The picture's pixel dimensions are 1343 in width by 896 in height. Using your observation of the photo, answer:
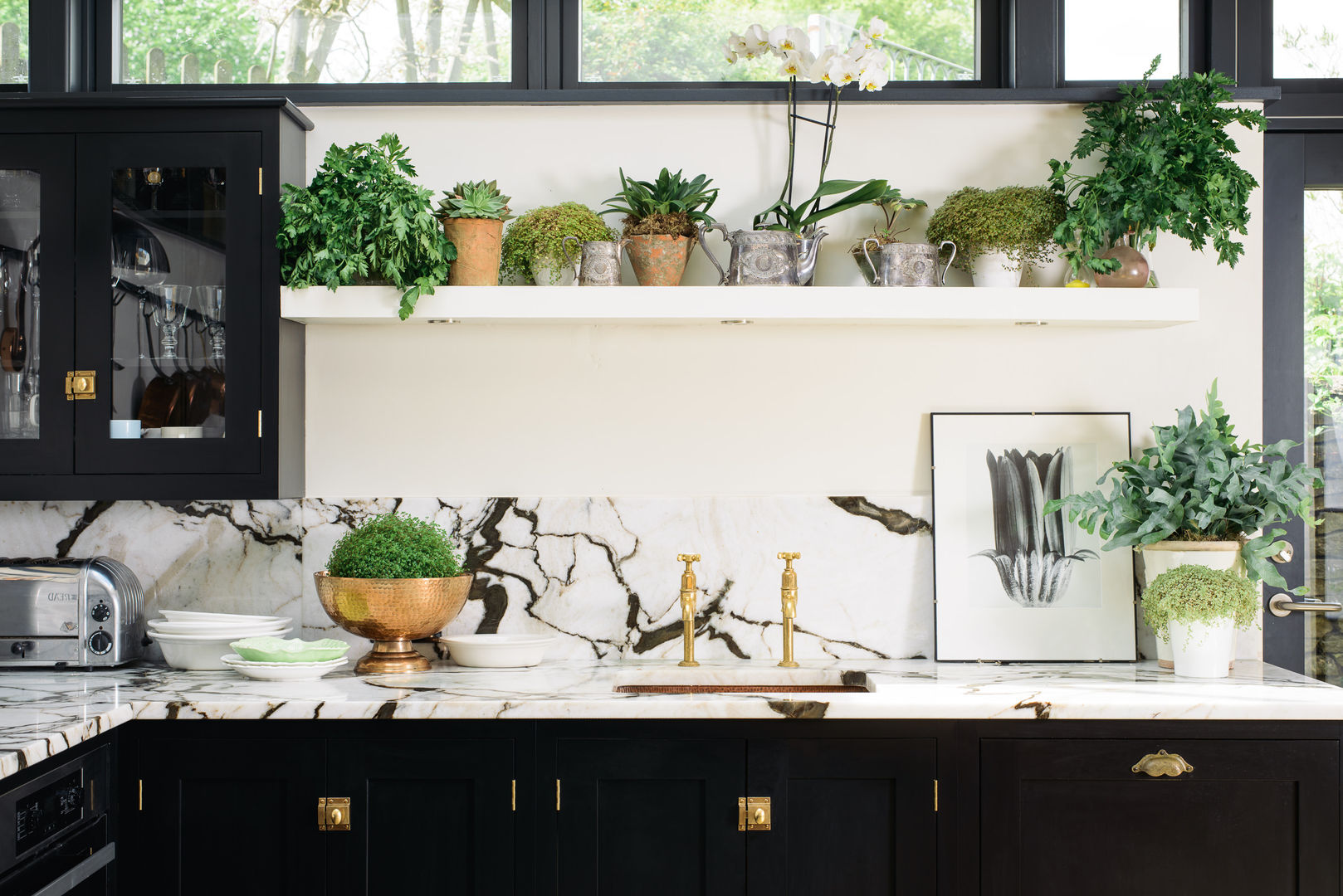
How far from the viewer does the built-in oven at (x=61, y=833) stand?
1.65 meters

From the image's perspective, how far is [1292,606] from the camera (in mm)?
2562

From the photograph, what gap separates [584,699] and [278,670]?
0.68 meters

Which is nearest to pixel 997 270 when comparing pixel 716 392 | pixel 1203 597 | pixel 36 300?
pixel 716 392

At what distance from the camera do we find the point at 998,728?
6.61ft

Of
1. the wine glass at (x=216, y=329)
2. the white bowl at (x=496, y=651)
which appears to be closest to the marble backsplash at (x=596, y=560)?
the white bowl at (x=496, y=651)

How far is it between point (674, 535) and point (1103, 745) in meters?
1.05

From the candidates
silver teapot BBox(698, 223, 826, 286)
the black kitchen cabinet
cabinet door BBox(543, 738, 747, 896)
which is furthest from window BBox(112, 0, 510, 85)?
cabinet door BBox(543, 738, 747, 896)

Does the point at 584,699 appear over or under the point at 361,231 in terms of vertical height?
under

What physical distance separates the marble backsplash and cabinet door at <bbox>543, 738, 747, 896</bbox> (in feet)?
1.70

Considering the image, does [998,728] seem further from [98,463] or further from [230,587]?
[98,463]

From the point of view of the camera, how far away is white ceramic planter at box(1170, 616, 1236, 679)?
2.19 metres

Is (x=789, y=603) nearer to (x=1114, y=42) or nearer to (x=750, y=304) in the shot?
(x=750, y=304)

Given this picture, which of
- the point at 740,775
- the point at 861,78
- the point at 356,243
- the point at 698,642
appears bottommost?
the point at 740,775

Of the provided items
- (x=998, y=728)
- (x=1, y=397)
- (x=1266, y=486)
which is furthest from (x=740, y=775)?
(x=1, y=397)
